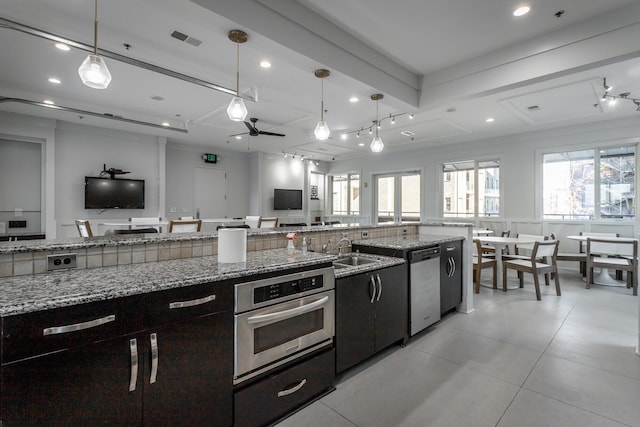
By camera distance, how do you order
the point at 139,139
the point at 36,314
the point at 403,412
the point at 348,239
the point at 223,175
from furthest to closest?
1. the point at 223,175
2. the point at 139,139
3. the point at 348,239
4. the point at 403,412
5. the point at 36,314

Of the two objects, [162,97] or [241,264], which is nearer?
[241,264]

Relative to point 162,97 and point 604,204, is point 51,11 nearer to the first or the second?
point 162,97

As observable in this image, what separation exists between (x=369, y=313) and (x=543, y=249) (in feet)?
11.0

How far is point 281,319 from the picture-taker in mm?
1702

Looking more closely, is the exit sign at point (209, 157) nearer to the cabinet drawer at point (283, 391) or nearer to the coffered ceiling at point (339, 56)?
the coffered ceiling at point (339, 56)

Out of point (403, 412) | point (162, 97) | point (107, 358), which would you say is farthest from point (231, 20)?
point (403, 412)

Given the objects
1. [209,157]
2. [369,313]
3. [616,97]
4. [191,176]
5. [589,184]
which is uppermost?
[616,97]

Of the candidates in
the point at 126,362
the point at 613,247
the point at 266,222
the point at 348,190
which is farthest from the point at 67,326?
the point at 348,190

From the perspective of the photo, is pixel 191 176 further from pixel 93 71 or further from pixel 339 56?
pixel 93 71

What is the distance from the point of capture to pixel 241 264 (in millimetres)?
1729

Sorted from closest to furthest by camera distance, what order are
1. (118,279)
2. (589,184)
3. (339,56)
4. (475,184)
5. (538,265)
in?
(118,279), (339,56), (538,265), (589,184), (475,184)

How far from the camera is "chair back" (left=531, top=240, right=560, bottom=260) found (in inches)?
160

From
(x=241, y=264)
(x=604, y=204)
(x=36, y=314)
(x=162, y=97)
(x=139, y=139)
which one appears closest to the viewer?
(x=36, y=314)

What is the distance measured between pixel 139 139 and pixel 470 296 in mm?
7224
